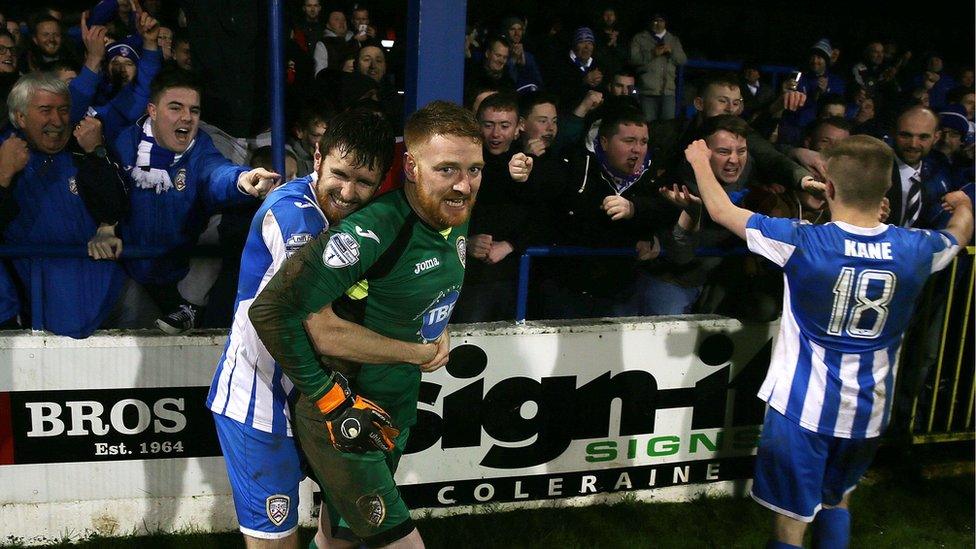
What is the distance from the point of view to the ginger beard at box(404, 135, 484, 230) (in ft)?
8.52

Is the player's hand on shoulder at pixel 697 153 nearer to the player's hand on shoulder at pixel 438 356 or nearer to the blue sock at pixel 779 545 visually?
the player's hand on shoulder at pixel 438 356

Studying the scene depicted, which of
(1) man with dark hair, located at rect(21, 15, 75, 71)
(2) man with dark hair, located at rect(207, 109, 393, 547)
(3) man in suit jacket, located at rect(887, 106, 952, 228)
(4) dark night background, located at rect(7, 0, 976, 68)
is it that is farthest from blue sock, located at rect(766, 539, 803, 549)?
(4) dark night background, located at rect(7, 0, 976, 68)

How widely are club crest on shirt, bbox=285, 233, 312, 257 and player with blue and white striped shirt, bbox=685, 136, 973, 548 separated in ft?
5.63

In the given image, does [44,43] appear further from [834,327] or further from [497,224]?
[834,327]

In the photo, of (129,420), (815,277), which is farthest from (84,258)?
(815,277)

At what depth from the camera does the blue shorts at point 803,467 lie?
3301mm

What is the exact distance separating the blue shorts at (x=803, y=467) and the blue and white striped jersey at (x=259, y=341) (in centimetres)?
194

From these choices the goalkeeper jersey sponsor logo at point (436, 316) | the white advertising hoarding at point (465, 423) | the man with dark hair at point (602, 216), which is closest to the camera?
the goalkeeper jersey sponsor logo at point (436, 316)

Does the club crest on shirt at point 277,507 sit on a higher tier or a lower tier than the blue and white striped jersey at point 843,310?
lower

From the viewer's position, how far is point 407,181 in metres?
2.66

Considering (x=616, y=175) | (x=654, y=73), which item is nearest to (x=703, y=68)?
(x=654, y=73)

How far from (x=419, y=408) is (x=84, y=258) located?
1734 mm

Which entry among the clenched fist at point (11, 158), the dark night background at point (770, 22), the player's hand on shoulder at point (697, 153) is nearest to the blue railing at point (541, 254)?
the player's hand on shoulder at point (697, 153)

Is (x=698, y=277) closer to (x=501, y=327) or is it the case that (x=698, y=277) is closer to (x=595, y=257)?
(x=595, y=257)
